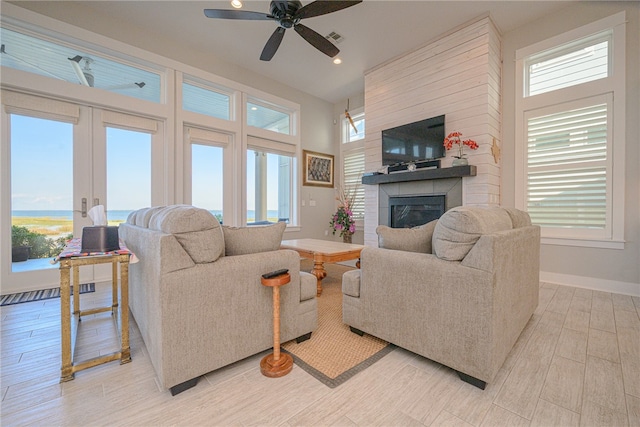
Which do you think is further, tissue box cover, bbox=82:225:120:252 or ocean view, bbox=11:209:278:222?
ocean view, bbox=11:209:278:222

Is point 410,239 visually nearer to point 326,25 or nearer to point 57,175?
point 326,25

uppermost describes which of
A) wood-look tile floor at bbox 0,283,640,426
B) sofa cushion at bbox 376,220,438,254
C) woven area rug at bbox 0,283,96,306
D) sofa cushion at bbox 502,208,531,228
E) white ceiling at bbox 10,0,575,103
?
white ceiling at bbox 10,0,575,103

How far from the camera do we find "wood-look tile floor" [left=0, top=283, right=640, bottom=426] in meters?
1.12

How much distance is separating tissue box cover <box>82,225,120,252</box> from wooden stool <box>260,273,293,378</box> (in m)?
0.98

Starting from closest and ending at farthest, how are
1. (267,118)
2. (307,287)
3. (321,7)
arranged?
1. (307,287)
2. (321,7)
3. (267,118)

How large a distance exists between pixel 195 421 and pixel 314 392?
0.53 metres

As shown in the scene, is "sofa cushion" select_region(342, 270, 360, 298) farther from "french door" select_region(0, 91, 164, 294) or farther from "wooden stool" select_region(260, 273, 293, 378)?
"french door" select_region(0, 91, 164, 294)

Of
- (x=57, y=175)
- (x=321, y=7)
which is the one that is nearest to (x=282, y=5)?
(x=321, y=7)

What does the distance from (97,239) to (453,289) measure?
2030mm

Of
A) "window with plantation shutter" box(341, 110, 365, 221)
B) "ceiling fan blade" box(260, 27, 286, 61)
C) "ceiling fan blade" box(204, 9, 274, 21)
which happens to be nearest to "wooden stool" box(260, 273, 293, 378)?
"ceiling fan blade" box(204, 9, 274, 21)

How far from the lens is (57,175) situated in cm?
306

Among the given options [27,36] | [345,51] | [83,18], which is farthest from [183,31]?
[345,51]

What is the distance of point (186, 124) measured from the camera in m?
3.95

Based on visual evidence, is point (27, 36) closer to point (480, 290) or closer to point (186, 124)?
point (186, 124)
